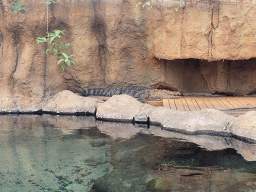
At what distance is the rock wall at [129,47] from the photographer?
281 inches

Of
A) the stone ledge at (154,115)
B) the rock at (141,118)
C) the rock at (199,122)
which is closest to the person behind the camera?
the stone ledge at (154,115)

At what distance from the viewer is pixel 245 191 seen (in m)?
3.41

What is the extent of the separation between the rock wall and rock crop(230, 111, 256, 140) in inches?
96.3

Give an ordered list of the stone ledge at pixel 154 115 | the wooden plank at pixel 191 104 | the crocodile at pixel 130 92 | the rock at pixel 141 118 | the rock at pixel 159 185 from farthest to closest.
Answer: the crocodile at pixel 130 92 → the wooden plank at pixel 191 104 → the rock at pixel 141 118 → the stone ledge at pixel 154 115 → the rock at pixel 159 185

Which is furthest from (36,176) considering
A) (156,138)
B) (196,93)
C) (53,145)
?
(196,93)

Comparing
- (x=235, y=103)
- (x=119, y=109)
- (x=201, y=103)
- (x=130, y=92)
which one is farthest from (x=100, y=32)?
(x=235, y=103)

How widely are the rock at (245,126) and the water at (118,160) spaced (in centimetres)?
15

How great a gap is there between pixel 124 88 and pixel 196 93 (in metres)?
2.04

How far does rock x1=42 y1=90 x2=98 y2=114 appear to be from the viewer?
284 inches

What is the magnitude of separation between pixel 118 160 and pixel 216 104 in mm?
3256

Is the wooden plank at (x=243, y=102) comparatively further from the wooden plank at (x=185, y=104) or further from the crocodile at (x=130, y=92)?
the crocodile at (x=130, y=92)

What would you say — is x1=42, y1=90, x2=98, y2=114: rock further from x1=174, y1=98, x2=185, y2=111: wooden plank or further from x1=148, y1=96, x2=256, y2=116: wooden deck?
x1=174, y1=98, x2=185, y2=111: wooden plank

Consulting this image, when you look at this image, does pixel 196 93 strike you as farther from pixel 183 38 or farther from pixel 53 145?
pixel 53 145

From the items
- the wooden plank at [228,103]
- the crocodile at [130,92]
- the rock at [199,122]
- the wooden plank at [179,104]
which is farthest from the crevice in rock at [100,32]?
the wooden plank at [228,103]
